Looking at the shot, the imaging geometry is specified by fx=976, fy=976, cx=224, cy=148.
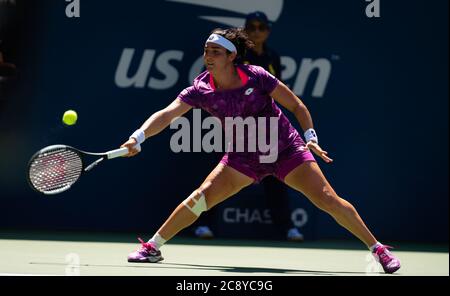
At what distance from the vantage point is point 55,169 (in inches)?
205

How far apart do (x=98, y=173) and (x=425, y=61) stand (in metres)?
2.76

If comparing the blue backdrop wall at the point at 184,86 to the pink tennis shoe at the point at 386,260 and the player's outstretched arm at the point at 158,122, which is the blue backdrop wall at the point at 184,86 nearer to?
the player's outstretched arm at the point at 158,122

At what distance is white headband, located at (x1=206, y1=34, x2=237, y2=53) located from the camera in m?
5.60

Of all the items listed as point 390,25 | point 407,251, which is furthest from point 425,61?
point 407,251

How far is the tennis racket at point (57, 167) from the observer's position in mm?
5059

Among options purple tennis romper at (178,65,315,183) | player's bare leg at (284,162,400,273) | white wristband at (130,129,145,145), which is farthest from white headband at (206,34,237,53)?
player's bare leg at (284,162,400,273)

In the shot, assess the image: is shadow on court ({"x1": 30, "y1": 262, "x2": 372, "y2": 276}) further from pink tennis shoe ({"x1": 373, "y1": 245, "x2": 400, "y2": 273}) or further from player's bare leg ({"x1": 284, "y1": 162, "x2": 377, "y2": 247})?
player's bare leg ({"x1": 284, "y1": 162, "x2": 377, "y2": 247})

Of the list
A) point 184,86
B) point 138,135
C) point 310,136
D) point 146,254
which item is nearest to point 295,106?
point 310,136

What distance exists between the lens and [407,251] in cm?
706

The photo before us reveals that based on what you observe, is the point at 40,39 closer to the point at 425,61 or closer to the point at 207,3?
the point at 207,3

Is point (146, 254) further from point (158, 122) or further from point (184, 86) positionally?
point (184, 86)

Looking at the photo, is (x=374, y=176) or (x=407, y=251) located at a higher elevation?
(x=374, y=176)

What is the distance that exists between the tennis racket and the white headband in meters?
0.85

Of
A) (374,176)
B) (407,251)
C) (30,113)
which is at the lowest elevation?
(407,251)
